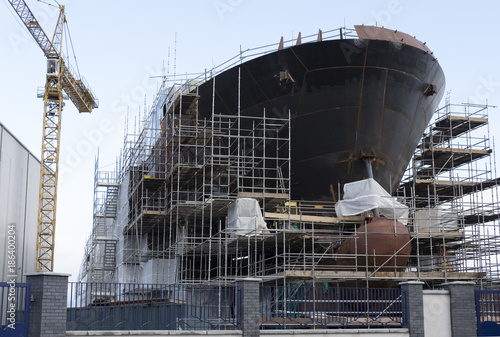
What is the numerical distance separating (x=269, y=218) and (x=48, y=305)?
12.2 metres

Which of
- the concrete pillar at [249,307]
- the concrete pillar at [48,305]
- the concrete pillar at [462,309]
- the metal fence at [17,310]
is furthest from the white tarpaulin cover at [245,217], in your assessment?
the metal fence at [17,310]

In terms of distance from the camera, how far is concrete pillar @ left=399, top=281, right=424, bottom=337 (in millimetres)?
15070

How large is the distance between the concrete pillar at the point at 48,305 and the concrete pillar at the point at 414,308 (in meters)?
8.05

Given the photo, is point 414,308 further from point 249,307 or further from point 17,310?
point 17,310

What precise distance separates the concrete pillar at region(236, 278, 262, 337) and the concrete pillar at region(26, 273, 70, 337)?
150 inches

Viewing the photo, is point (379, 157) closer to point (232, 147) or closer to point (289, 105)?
point (289, 105)

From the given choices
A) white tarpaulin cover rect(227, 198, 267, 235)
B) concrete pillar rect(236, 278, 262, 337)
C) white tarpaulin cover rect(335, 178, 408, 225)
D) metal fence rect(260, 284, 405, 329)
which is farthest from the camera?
white tarpaulin cover rect(335, 178, 408, 225)

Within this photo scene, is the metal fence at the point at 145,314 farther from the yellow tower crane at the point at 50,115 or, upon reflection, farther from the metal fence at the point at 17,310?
the yellow tower crane at the point at 50,115

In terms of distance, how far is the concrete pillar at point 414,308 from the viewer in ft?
49.4

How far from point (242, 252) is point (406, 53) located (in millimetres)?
10365

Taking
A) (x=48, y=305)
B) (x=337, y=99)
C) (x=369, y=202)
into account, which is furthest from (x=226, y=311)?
(x=337, y=99)

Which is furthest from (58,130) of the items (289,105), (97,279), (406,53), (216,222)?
(406,53)

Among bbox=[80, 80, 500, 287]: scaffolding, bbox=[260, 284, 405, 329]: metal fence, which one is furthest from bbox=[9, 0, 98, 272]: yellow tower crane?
bbox=[260, 284, 405, 329]: metal fence

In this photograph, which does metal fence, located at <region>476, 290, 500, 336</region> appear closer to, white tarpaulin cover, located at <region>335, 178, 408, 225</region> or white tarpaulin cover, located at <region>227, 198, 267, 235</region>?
white tarpaulin cover, located at <region>335, 178, 408, 225</region>
